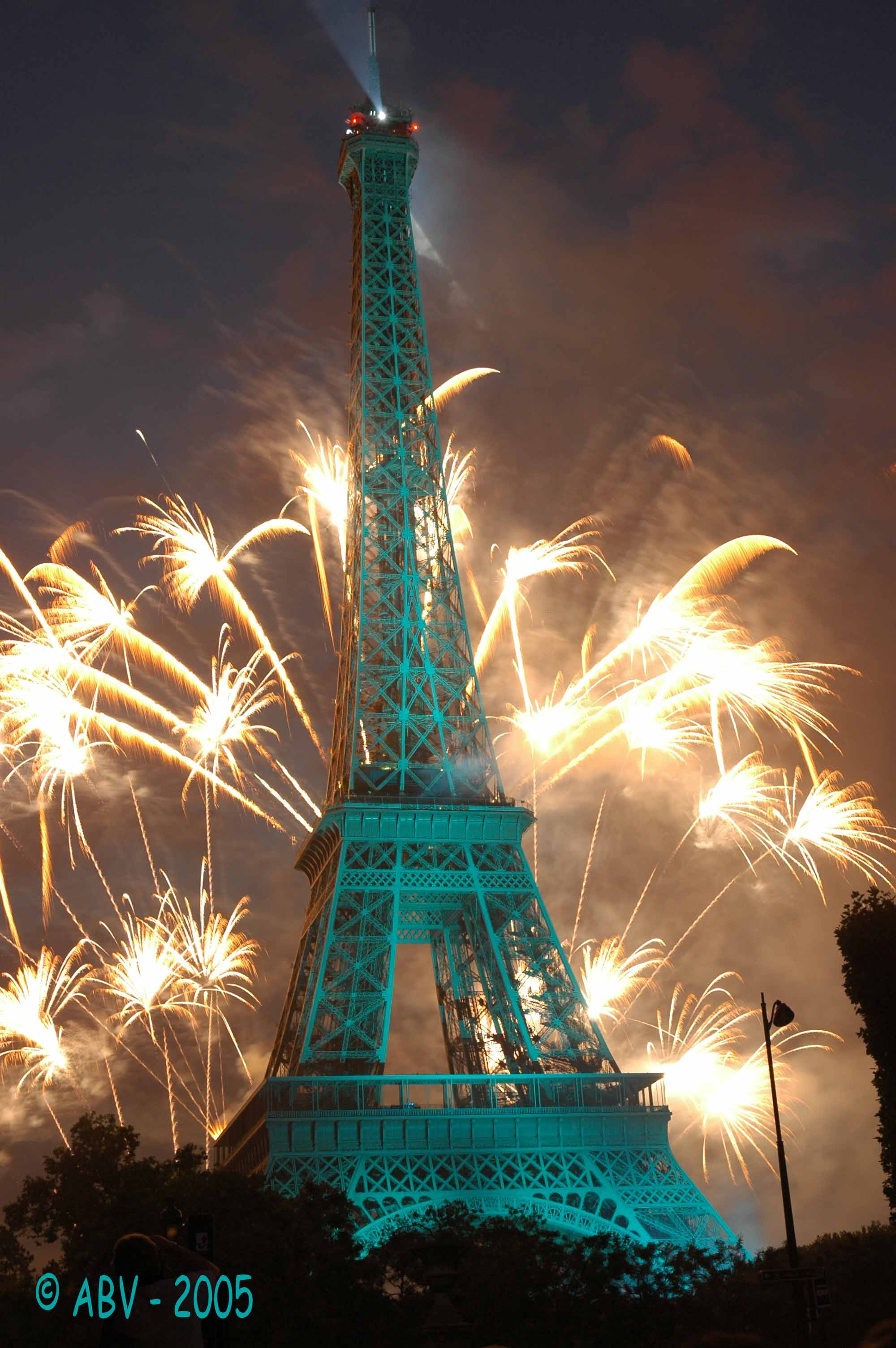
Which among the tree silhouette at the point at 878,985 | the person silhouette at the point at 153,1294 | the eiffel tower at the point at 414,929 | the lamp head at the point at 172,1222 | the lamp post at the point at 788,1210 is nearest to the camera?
the person silhouette at the point at 153,1294

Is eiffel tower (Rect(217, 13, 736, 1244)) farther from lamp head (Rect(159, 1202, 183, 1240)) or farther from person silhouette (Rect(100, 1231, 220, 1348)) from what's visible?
person silhouette (Rect(100, 1231, 220, 1348))

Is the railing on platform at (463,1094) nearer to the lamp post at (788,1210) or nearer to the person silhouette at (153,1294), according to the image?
the lamp post at (788,1210)

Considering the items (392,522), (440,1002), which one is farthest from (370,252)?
(440,1002)

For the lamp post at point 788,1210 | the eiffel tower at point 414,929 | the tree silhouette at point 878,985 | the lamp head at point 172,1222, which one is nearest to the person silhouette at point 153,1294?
the lamp head at point 172,1222

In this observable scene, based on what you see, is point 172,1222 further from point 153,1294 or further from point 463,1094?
point 463,1094

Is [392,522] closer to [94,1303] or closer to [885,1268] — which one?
[885,1268]

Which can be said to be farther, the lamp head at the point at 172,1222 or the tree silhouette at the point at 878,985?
the tree silhouette at the point at 878,985

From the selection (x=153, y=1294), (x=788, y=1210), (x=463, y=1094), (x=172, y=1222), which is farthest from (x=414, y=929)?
(x=153, y=1294)

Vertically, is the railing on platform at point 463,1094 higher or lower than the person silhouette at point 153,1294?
higher
